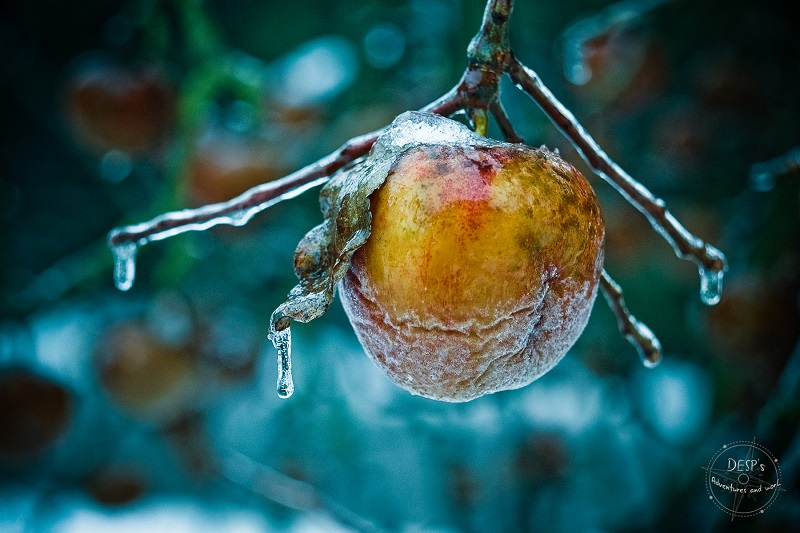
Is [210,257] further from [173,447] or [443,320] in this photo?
[443,320]

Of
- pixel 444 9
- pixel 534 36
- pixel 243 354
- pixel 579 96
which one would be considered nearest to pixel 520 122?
pixel 579 96

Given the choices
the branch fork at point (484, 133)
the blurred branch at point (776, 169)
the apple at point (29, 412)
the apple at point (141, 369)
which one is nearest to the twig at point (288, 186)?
the branch fork at point (484, 133)

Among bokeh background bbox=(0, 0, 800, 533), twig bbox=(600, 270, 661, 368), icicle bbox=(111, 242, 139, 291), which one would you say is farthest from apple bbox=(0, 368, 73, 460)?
twig bbox=(600, 270, 661, 368)

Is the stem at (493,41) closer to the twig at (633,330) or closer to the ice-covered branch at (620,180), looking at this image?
the ice-covered branch at (620,180)

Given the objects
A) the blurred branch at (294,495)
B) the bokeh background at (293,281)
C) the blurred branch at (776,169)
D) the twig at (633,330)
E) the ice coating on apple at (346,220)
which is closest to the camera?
the ice coating on apple at (346,220)

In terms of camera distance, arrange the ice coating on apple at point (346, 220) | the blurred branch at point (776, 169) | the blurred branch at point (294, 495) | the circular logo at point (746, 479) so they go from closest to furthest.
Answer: the ice coating on apple at point (346, 220) < the blurred branch at point (776, 169) < the circular logo at point (746, 479) < the blurred branch at point (294, 495)

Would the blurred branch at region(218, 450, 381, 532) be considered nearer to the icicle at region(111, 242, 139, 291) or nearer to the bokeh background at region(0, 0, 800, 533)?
the bokeh background at region(0, 0, 800, 533)

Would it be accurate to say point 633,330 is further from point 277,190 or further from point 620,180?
point 277,190
